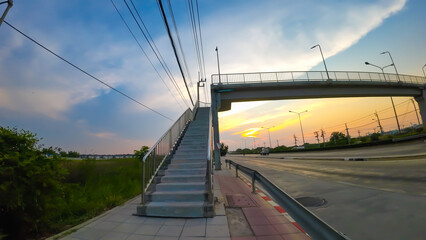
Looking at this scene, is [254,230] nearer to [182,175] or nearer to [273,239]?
[273,239]

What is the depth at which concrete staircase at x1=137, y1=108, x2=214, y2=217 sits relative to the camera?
418cm

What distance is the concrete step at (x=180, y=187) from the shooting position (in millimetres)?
5055

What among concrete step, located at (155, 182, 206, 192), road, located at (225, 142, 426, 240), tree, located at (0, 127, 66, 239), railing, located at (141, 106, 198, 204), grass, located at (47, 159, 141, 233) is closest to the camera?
tree, located at (0, 127, 66, 239)

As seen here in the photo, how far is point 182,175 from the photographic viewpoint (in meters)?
5.72

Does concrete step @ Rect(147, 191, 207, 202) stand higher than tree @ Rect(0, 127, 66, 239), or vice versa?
tree @ Rect(0, 127, 66, 239)

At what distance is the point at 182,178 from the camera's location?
18.2 feet

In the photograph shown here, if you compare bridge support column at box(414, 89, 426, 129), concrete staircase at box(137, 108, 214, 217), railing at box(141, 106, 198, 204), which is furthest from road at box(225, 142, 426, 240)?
bridge support column at box(414, 89, 426, 129)

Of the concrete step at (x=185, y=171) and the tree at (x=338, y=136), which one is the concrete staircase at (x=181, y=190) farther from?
the tree at (x=338, y=136)

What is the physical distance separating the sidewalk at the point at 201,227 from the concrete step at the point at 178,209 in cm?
12

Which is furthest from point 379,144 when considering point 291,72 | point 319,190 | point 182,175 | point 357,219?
point 182,175

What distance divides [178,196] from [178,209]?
0.50 m

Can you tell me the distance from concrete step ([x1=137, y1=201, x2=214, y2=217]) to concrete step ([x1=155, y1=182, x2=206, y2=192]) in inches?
25.1

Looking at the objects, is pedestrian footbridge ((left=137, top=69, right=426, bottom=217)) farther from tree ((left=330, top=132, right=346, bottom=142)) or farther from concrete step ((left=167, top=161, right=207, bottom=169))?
tree ((left=330, top=132, right=346, bottom=142))

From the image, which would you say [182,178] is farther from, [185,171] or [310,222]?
[310,222]
